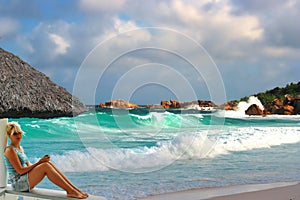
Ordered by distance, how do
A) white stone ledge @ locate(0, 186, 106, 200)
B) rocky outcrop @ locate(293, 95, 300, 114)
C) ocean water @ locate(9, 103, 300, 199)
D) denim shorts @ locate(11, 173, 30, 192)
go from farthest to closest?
rocky outcrop @ locate(293, 95, 300, 114) → ocean water @ locate(9, 103, 300, 199) → denim shorts @ locate(11, 173, 30, 192) → white stone ledge @ locate(0, 186, 106, 200)

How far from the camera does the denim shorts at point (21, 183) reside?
9.11 feet

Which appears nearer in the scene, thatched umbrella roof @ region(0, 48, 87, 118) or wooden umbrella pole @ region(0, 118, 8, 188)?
thatched umbrella roof @ region(0, 48, 87, 118)

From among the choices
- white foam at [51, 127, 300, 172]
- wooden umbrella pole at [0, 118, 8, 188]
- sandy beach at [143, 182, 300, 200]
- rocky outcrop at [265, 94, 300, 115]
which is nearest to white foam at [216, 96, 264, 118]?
rocky outcrop at [265, 94, 300, 115]

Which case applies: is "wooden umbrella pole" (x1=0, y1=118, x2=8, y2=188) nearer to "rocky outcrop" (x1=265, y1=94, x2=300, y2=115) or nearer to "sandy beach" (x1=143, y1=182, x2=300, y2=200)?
"sandy beach" (x1=143, y1=182, x2=300, y2=200)

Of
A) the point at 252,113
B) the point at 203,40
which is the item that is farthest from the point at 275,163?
the point at 252,113

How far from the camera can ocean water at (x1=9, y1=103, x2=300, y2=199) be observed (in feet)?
29.8

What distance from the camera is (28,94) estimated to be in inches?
108

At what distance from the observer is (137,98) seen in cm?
959

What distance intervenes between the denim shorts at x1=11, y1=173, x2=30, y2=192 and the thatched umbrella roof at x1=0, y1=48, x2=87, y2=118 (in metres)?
0.43

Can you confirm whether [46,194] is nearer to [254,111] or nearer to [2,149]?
[2,149]

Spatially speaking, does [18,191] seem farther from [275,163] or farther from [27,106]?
[275,163]

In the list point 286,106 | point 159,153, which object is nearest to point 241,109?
point 286,106

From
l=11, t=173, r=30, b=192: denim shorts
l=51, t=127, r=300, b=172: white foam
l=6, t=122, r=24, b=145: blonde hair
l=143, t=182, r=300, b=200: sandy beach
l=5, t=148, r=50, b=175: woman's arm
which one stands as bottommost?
l=143, t=182, r=300, b=200: sandy beach

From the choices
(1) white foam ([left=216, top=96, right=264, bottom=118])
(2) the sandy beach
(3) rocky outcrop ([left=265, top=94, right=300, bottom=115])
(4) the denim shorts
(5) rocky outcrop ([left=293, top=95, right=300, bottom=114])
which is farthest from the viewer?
(3) rocky outcrop ([left=265, top=94, right=300, bottom=115])
